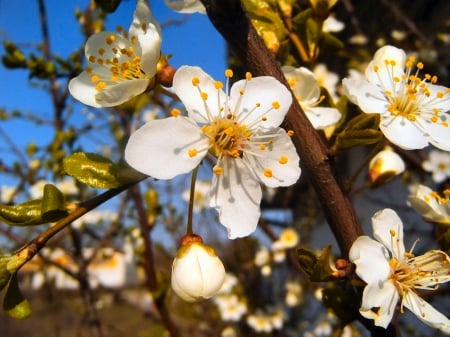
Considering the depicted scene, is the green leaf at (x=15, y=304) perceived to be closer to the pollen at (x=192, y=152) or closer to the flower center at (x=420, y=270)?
the pollen at (x=192, y=152)

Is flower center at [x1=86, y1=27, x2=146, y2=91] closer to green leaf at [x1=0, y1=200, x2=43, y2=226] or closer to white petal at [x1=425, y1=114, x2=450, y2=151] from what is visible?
green leaf at [x1=0, y1=200, x2=43, y2=226]

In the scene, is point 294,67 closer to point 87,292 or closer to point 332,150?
point 332,150

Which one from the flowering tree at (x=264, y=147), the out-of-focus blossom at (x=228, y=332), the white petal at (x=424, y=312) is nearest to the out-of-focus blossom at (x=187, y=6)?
the flowering tree at (x=264, y=147)

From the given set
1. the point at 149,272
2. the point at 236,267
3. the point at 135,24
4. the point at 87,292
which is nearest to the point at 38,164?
the point at 87,292

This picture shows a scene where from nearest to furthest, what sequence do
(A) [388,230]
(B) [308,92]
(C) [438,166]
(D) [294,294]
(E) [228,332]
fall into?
(A) [388,230] → (B) [308,92] → (C) [438,166] → (E) [228,332] → (D) [294,294]

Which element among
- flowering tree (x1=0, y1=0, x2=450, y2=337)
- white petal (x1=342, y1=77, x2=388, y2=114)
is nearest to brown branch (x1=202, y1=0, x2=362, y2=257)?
flowering tree (x1=0, y1=0, x2=450, y2=337)

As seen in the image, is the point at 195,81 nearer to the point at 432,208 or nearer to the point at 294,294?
the point at 432,208

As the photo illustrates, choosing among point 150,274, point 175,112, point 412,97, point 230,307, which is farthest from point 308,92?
point 230,307
